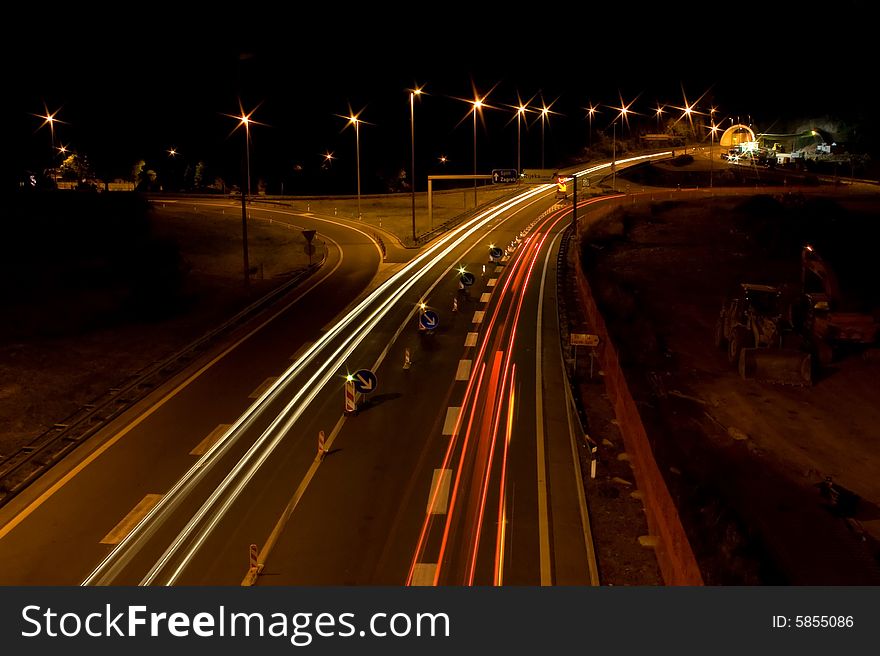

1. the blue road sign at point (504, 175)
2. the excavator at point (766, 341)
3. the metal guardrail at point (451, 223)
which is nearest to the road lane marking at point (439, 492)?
the excavator at point (766, 341)

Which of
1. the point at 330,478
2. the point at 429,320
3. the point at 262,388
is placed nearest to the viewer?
the point at 330,478

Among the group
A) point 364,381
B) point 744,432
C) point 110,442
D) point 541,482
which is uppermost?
point 364,381

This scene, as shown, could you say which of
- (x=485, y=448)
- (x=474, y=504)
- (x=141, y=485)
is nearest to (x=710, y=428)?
(x=485, y=448)

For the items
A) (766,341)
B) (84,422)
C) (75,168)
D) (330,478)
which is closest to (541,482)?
(330,478)

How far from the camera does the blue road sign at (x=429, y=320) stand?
2836cm

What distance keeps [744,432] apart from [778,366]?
17.1 feet

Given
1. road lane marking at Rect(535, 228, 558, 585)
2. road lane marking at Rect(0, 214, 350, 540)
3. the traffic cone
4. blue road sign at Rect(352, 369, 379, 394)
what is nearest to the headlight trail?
the traffic cone

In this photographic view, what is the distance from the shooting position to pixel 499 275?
4275 cm

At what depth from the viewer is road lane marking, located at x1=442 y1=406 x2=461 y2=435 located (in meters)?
20.1

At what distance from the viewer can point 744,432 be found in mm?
22688

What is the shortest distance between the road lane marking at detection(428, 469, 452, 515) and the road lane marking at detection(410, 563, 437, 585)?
209 cm

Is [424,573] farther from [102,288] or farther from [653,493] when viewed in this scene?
[102,288]

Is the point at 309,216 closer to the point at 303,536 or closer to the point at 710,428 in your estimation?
the point at 710,428

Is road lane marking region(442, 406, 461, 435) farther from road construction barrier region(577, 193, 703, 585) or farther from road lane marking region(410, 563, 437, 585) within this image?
road lane marking region(410, 563, 437, 585)
